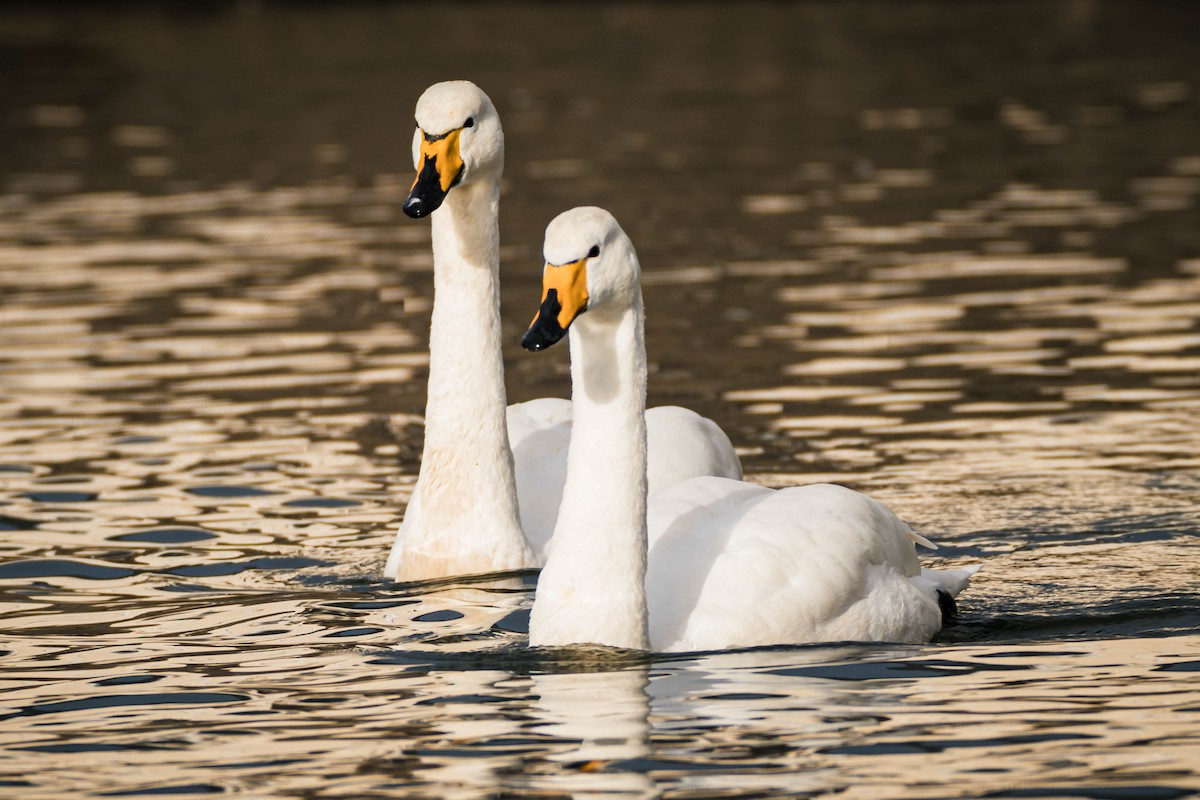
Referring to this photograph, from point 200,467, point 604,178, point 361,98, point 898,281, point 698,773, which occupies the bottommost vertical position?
point 698,773

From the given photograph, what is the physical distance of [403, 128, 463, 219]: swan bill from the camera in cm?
1029

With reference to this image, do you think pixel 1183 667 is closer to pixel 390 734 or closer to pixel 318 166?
pixel 390 734

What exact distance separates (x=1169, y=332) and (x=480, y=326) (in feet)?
25.7

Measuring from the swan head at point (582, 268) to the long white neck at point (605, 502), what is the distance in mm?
161

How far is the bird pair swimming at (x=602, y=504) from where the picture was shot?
29.4 ft

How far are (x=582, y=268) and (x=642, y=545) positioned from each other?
1.16 meters

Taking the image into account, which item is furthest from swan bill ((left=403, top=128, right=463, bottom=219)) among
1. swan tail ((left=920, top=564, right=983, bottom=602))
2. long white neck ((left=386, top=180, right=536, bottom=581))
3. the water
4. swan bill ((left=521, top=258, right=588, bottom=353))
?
swan tail ((left=920, top=564, right=983, bottom=602))

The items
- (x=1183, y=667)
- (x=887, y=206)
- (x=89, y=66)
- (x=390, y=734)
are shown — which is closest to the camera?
(x=390, y=734)

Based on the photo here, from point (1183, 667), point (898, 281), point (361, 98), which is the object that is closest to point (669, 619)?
point (1183, 667)

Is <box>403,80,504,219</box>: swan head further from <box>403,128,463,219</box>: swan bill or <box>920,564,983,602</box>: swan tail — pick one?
<box>920,564,983,602</box>: swan tail

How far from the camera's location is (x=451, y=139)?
1055 centimetres

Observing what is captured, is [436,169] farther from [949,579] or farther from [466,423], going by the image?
[949,579]

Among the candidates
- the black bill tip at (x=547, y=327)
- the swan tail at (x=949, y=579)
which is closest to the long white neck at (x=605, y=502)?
the black bill tip at (x=547, y=327)

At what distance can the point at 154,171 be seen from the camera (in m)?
30.7
